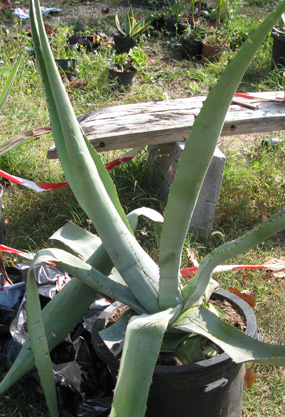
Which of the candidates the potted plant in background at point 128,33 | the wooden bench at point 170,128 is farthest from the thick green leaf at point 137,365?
the potted plant in background at point 128,33

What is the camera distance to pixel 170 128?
2.73 meters

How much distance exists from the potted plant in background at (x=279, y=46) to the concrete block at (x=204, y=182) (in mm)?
2411

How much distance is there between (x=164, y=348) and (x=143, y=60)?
4025 millimetres

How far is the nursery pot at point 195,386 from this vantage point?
53.2 inches

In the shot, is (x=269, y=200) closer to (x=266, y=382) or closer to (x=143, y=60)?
(x=266, y=382)

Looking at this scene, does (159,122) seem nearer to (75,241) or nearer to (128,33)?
(75,241)

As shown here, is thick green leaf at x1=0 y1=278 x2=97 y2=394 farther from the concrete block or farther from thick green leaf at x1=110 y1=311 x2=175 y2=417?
the concrete block

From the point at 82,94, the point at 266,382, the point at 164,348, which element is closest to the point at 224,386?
the point at 164,348

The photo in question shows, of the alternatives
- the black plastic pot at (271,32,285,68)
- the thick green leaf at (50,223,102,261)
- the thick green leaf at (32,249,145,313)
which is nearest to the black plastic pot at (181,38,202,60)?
the black plastic pot at (271,32,285,68)

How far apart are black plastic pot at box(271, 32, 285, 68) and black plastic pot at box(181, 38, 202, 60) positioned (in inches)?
35.3

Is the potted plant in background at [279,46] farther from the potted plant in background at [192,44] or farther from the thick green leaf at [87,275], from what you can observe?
the thick green leaf at [87,275]

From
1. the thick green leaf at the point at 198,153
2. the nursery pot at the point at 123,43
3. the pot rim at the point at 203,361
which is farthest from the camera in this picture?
the nursery pot at the point at 123,43

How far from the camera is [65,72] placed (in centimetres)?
477

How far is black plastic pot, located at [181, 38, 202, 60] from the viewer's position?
18.0ft
